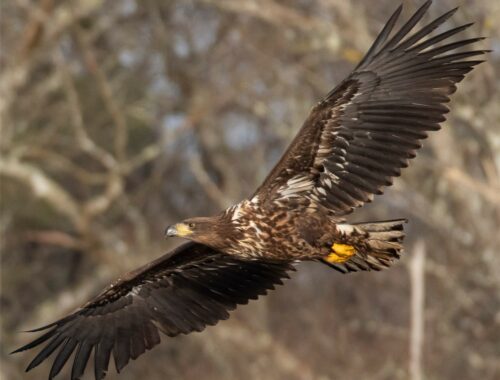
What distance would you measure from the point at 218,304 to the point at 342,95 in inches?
77.9

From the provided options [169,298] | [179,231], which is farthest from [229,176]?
[179,231]

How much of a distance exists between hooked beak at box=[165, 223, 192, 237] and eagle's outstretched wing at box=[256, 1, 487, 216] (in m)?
0.57

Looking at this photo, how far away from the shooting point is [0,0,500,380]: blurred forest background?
635 inches

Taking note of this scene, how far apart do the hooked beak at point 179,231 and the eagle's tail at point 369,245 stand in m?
0.96

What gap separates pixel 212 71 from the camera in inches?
1049

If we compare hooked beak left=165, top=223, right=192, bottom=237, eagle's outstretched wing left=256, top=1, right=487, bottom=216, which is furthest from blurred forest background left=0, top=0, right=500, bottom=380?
hooked beak left=165, top=223, right=192, bottom=237

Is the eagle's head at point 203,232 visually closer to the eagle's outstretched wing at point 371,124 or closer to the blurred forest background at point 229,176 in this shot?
the eagle's outstretched wing at point 371,124

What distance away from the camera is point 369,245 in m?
9.77

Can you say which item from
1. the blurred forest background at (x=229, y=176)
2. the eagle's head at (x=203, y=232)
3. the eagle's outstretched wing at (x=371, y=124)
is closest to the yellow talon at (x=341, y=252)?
the eagle's outstretched wing at (x=371, y=124)

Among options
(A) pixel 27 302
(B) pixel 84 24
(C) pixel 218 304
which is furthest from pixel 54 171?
(C) pixel 218 304

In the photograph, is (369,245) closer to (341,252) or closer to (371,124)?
(341,252)

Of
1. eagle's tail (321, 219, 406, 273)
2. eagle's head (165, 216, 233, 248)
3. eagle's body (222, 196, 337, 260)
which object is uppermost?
eagle's head (165, 216, 233, 248)

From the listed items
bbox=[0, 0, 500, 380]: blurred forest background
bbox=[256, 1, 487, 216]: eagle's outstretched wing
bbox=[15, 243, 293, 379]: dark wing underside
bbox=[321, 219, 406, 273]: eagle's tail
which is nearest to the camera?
bbox=[256, 1, 487, 216]: eagle's outstretched wing

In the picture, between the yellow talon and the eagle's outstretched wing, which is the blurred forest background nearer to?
the eagle's outstretched wing
